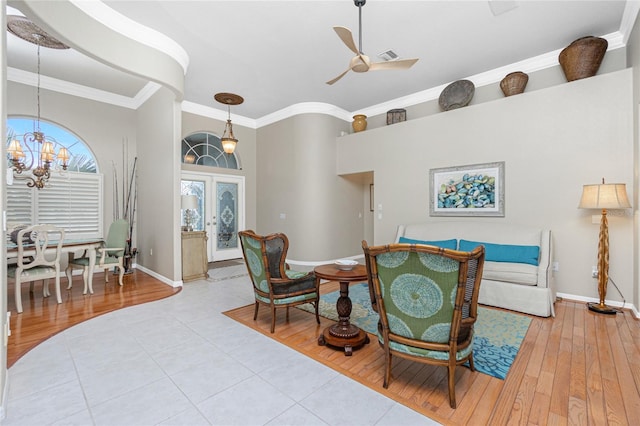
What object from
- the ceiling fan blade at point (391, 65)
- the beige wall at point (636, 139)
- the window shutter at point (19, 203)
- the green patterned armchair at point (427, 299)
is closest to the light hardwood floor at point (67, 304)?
the window shutter at point (19, 203)

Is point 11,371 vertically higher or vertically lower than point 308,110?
lower

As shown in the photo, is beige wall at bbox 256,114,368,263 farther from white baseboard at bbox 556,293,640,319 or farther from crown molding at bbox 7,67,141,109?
white baseboard at bbox 556,293,640,319

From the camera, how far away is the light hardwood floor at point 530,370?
1.76 metres

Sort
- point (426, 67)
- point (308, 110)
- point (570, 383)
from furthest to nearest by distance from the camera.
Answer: point (308, 110)
point (426, 67)
point (570, 383)

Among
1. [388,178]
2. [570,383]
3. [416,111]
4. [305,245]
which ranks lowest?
[570,383]

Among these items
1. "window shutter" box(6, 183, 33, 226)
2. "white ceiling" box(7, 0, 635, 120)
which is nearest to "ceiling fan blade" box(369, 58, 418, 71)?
"white ceiling" box(7, 0, 635, 120)

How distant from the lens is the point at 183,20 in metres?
3.43

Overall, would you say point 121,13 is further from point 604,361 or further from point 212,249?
point 604,361

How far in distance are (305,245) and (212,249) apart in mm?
2149

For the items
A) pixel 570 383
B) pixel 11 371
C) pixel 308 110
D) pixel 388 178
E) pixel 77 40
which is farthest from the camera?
pixel 308 110

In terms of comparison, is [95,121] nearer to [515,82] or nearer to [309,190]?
[309,190]

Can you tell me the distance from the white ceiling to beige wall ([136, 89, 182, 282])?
648mm

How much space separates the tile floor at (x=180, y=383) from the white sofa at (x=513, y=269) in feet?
8.11

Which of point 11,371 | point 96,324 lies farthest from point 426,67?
point 11,371
